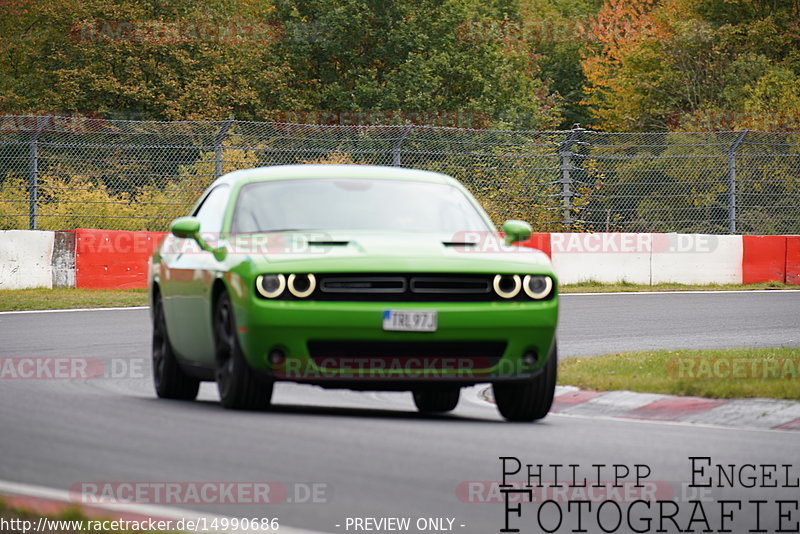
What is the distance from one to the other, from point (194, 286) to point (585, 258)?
55.2ft

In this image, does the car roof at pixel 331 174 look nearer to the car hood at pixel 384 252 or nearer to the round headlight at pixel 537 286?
the car hood at pixel 384 252

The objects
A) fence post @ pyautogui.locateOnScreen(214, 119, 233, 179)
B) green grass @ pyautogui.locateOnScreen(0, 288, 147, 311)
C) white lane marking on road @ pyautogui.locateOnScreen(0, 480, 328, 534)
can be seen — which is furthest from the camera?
fence post @ pyautogui.locateOnScreen(214, 119, 233, 179)

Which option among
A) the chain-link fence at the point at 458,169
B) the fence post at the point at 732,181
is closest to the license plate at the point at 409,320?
the chain-link fence at the point at 458,169

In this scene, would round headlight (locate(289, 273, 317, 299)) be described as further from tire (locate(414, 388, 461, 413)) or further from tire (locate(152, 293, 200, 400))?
tire (locate(152, 293, 200, 400))

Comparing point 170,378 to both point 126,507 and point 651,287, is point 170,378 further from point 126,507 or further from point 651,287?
point 651,287

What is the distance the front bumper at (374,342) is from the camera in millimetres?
9109

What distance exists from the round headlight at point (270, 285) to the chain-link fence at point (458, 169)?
1523cm

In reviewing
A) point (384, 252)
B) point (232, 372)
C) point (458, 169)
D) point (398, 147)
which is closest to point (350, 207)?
point (384, 252)

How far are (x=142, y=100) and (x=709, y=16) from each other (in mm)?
22308

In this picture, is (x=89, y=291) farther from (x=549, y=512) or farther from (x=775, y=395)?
(x=549, y=512)

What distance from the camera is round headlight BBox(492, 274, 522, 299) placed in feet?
30.7

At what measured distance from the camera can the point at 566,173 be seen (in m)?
27.5

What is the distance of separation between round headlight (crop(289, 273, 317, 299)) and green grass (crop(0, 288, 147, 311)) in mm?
12221

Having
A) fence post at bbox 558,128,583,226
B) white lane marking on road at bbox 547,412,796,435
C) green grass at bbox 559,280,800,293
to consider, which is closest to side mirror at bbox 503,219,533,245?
white lane marking on road at bbox 547,412,796,435
